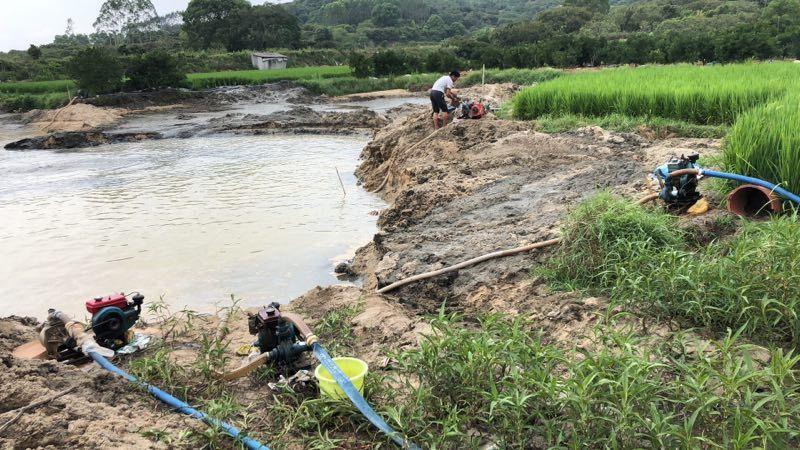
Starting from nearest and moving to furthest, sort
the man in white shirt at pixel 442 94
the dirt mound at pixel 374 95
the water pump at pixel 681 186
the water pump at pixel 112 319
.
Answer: the water pump at pixel 112 319 < the water pump at pixel 681 186 < the man in white shirt at pixel 442 94 < the dirt mound at pixel 374 95

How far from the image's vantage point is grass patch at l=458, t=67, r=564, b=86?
1043 inches

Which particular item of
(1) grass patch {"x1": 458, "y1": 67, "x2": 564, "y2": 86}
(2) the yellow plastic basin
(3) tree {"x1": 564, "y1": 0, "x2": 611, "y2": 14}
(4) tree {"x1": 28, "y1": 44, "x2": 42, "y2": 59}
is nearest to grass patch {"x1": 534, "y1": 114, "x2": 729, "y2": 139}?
(2) the yellow plastic basin

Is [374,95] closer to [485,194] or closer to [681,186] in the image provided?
[485,194]

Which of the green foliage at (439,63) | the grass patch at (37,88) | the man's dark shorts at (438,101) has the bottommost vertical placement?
the man's dark shorts at (438,101)

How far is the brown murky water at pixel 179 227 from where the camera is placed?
570 cm

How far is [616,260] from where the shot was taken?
3.77m

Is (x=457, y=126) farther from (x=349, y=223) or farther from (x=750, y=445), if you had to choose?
(x=750, y=445)

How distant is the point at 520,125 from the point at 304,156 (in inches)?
255

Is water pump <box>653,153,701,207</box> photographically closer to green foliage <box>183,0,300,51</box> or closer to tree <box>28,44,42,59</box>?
tree <box>28,44,42,59</box>

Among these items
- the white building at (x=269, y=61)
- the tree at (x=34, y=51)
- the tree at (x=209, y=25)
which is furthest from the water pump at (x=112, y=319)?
the tree at (x=209, y=25)

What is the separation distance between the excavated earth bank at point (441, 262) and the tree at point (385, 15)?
10162cm

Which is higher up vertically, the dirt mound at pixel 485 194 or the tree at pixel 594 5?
the tree at pixel 594 5

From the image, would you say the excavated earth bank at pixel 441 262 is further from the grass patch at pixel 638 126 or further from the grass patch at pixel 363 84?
the grass patch at pixel 363 84

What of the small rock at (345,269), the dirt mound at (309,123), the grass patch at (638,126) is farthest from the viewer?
the dirt mound at (309,123)
